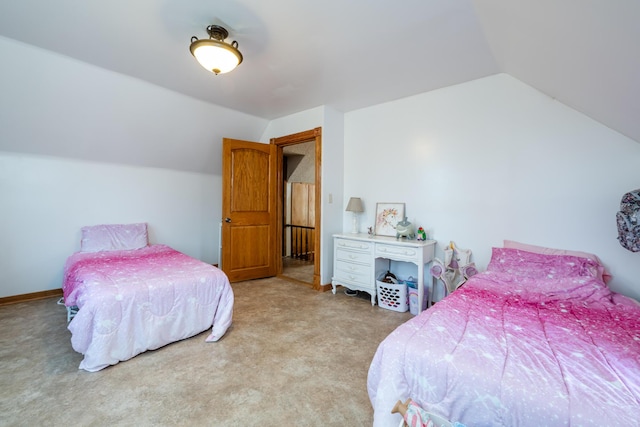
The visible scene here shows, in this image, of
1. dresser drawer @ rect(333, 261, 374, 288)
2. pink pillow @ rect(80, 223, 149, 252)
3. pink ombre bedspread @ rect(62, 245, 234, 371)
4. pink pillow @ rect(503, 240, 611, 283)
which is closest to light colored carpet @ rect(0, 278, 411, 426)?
pink ombre bedspread @ rect(62, 245, 234, 371)

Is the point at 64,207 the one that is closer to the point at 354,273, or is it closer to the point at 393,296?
the point at 354,273

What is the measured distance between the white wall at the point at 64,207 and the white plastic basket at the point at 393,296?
10.4ft

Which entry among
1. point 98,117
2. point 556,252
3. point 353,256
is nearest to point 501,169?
point 556,252

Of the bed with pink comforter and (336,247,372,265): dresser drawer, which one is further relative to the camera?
(336,247,372,265): dresser drawer

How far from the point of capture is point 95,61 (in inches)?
106

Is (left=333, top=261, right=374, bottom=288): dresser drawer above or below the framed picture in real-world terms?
below

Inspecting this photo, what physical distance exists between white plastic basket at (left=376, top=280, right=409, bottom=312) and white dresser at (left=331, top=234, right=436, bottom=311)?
98 mm

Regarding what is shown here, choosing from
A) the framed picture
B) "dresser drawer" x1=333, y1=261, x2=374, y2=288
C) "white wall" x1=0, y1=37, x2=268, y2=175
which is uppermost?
"white wall" x1=0, y1=37, x2=268, y2=175

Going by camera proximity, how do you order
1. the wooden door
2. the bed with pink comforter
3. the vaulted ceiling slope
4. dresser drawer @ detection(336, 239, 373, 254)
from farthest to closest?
the wooden door → dresser drawer @ detection(336, 239, 373, 254) → the vaulted ceiling slope → the bed with pink comforter

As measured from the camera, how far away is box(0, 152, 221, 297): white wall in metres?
3.16

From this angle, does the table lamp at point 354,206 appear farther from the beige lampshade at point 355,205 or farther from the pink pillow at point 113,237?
the pink pillow at point 113,237

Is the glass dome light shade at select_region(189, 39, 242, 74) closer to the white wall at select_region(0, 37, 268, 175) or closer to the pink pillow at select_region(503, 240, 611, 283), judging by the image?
the white wall at select_region(0, 37, 268, 175)

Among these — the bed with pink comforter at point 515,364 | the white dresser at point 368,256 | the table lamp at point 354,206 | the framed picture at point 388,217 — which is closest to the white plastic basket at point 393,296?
the white dresser at point 368,256

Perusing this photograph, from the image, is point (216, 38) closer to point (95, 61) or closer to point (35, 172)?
point (95, 61)
